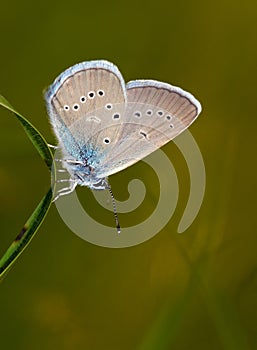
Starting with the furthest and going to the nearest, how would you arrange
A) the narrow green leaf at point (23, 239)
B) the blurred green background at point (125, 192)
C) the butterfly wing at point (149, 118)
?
the blurred green background at point (125, 192) < the butterfly wing at point (149, 118) < the narrow green leaf at point (23, 239)

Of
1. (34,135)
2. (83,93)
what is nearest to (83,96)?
(83,93)

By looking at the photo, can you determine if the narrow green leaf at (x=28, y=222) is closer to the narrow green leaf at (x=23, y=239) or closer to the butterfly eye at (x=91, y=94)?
the narrow green leaf at (x=23, y=239)

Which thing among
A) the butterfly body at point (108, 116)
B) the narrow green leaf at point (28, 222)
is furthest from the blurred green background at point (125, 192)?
the narrow green leaf at point (28, 222)

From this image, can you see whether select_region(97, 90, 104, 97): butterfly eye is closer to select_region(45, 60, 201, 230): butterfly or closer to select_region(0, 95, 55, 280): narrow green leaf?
select_region(45, 60, 201, 230): butterfly

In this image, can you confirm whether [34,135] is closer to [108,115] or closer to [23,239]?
[23,239]

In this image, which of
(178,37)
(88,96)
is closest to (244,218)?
(178,37)

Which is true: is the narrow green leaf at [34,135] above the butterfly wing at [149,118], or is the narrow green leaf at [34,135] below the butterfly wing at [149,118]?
below

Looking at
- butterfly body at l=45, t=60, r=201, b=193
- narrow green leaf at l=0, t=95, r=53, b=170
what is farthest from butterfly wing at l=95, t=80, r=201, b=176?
narrow green leaf at l=0, t=95, r=53, b=170
